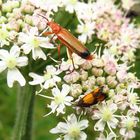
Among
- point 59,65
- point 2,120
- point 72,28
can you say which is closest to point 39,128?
point 2,120

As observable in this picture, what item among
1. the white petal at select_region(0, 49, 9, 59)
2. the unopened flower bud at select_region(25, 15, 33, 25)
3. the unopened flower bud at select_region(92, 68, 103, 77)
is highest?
the unopened flower bud at select_region(25, 15, 33, 25)

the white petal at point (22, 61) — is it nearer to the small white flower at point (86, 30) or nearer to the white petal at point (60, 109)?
the white petal at point (60, 109)

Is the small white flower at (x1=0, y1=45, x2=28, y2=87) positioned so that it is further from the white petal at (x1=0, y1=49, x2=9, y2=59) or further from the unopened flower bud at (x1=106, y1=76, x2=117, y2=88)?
the unopened flower bud at (x1=106, y1=76, x2=117, y2=88)

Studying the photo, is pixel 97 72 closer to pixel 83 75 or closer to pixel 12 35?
pixel 83 75

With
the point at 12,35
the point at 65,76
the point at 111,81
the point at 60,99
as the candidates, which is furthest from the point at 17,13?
the point at 111,81

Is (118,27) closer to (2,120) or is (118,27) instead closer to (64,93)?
(64,93)

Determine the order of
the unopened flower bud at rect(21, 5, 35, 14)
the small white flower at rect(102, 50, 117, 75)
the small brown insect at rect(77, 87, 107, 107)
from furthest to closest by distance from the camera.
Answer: the unopened flower bud at rect(21, 5, 35, 14) → the small white flower at rect(102, 50, 117, 75) → the small brown insect at rect(77, 87, 107, 107)

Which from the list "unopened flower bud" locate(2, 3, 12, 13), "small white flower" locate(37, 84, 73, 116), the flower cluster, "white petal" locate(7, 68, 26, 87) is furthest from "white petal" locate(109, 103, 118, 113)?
"unopened flower bud" locate(2, 3, 12, 13)
